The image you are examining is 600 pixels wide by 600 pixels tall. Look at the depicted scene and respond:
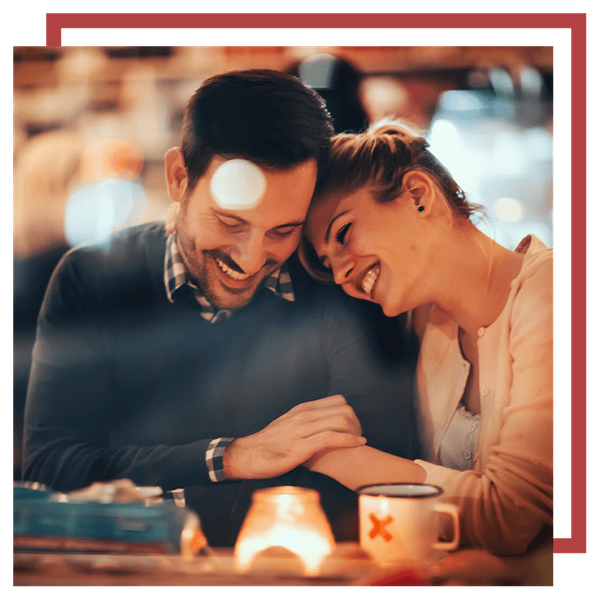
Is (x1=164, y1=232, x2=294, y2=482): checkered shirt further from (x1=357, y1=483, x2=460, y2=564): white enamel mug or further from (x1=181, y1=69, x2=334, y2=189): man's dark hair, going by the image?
(x1=357, y1=483, x2=460, y2=564): white enamel mug

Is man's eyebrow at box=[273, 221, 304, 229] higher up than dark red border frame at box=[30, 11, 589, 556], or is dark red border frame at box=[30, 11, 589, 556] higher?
dark red border frame at box=[30, 11, 589, 556]

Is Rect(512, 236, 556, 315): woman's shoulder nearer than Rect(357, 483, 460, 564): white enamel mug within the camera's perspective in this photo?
No

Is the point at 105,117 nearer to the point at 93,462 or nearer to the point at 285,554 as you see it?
the point at 93,462

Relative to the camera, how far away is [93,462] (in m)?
1.04

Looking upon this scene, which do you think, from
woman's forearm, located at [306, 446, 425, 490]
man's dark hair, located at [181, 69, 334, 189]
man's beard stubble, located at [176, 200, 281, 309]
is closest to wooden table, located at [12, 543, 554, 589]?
woman's forearm, located at [306, 446, 425, 490]

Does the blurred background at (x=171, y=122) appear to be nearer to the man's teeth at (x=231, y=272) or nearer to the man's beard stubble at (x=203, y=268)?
the man's beard stubble at (x=203, y=268)

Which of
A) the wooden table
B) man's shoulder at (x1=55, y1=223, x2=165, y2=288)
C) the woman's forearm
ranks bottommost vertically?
the wooden table

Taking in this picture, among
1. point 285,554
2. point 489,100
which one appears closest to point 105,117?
point 489,100

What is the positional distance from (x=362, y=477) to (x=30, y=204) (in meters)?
0.86

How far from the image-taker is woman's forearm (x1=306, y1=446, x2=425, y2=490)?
1028 millimetres

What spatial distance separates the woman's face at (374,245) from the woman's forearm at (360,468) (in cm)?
28

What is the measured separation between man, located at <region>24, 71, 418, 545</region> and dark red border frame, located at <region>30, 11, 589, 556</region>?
0.55 ft

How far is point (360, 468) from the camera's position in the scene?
40.5 inches

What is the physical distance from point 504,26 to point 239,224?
698 mm
